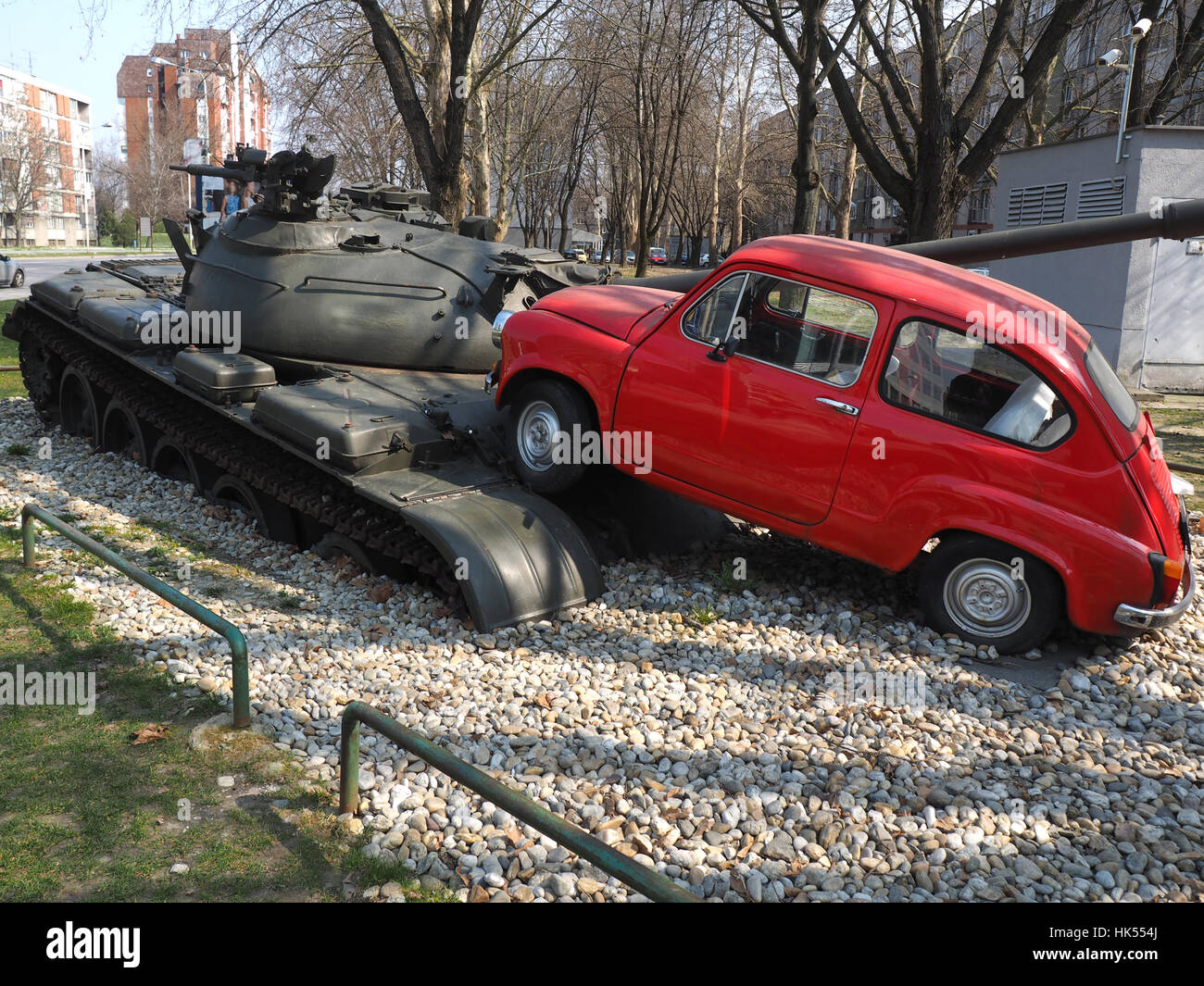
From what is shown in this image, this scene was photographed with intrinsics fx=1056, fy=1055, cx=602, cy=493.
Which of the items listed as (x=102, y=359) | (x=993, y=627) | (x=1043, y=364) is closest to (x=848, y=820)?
(x=993, y=627)

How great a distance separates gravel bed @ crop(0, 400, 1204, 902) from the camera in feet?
13.3

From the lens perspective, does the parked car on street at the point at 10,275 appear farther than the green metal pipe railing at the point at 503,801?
Yes

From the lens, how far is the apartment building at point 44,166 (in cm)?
6134

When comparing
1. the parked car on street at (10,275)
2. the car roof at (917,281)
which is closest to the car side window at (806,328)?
the car roof at (917,281)

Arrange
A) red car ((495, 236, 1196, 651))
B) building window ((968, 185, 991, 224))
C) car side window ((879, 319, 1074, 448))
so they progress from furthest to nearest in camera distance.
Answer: building window ((968, 185, 991, 224)) → car side window ((879, 319, 1074, 448)) → red car ((495, 236, 1196, 651))

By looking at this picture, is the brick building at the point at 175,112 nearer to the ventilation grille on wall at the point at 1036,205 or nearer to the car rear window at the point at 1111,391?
the ventilation grille on wall at the point at 1036,205

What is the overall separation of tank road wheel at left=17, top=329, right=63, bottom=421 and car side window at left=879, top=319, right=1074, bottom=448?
9117mm

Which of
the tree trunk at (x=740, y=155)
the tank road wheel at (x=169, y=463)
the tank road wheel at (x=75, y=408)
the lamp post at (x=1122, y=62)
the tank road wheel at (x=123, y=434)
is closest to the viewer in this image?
the tank road wheel at (x=169, y=463)

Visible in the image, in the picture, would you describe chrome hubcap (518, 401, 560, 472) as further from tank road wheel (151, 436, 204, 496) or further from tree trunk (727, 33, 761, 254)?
tree trunk (727, 33, 761, 254)

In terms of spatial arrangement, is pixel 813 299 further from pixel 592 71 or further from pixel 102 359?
pixel 592 71

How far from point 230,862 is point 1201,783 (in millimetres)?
4129

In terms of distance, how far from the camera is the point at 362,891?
12.5ft

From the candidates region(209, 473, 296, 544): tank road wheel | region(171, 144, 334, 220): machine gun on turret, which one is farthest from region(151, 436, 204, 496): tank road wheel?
region(171, 144, 334, 220): machine gun on turret

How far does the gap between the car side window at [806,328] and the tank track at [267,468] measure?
2.33 m
